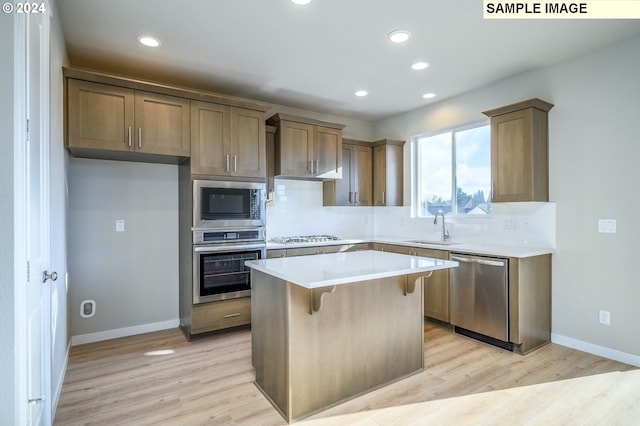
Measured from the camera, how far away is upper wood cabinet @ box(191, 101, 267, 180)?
11.1 ft

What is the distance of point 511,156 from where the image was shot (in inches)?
130

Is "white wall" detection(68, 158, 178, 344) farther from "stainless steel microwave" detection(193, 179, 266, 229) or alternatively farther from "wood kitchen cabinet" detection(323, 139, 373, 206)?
"wood kitchen cabinet" detection(323, 139, 373, 206)

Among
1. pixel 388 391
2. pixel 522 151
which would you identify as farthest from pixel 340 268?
pixel 522 151

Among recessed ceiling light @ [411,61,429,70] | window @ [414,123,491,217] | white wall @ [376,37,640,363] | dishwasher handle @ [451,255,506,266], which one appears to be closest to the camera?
white wall @ [376,37,640,363]

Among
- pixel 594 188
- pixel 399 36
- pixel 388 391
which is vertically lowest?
pixel 388 391

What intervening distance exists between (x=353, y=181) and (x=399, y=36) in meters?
2.33

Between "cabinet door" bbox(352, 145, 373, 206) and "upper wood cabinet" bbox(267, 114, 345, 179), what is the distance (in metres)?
0.44

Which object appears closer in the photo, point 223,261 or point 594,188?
point 594,188

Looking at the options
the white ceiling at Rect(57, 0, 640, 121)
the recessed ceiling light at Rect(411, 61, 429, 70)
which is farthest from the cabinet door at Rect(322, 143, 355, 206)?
the recessed ceiling light at Rect(411, 61, 429, 70)

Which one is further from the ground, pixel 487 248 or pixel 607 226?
pixel 607 226

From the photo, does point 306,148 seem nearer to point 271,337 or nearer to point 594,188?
point 271,337

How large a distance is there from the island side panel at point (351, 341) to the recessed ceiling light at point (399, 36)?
1964 mm

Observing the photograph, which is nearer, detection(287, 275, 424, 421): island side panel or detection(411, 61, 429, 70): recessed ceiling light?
detection(287, 275, 424, 421): island side panel

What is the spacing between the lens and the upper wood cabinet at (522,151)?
3.18m
